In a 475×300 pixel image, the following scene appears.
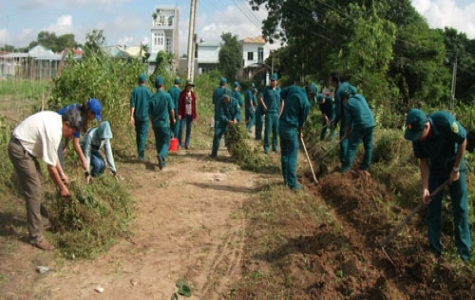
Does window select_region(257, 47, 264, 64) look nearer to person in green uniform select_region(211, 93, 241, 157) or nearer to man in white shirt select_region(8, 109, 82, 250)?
person in green uniform select_region(211, 93, 241, 157)

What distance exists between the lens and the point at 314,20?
3023 centimetres

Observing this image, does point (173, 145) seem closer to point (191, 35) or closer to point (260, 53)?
point (191, 35)

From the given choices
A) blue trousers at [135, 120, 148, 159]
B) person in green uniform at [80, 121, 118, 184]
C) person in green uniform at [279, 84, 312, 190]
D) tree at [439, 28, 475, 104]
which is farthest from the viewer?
tree at [439, 28, 475, 104]

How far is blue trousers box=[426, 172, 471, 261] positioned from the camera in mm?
5047

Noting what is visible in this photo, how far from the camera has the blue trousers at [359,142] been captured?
8336mm

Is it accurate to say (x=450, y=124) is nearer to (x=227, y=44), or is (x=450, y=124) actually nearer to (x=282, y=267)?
(x=282, y=267)

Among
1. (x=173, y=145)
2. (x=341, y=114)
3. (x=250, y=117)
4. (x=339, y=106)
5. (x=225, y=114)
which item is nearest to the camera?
(x=339, y=106)

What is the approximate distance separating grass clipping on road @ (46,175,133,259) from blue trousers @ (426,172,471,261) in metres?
3.83

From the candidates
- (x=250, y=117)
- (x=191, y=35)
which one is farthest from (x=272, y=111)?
(x=191, y=35)

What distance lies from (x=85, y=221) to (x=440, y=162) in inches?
168

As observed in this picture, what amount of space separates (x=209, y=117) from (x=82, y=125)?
13.9 m

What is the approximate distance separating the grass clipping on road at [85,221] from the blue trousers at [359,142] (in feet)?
14.4

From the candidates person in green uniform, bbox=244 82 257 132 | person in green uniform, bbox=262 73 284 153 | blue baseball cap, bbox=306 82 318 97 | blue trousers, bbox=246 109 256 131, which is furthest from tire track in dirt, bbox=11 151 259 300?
person in green uniform, bbox=244 82 257 132

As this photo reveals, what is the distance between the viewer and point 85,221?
5676 mm
